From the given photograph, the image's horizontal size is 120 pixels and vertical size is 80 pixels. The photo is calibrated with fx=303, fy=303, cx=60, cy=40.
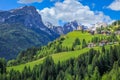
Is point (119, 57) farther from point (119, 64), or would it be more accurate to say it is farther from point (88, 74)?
point (88, 74)

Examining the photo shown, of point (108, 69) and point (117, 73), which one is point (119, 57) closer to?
point (108, 69)

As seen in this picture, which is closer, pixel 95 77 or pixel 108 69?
pixel 95 77

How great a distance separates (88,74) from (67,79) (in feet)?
46.4

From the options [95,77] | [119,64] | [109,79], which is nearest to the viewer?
[109,79]

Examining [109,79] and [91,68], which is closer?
[109,79]

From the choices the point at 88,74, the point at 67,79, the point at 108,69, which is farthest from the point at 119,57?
the point at 67,79

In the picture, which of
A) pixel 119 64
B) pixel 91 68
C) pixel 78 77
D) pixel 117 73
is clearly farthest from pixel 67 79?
pixel 117 73

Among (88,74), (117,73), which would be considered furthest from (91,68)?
(117,73)

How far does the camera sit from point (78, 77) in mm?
190875

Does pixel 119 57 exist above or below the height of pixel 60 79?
above

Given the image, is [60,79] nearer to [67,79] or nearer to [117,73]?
[67,79]

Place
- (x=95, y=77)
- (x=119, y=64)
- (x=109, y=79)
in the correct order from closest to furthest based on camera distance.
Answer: (x=109, y=79) < (x=95, y=77) < (x=119, y=64)

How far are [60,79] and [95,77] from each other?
114ft

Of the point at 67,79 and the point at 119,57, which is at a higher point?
the point at 119,57
